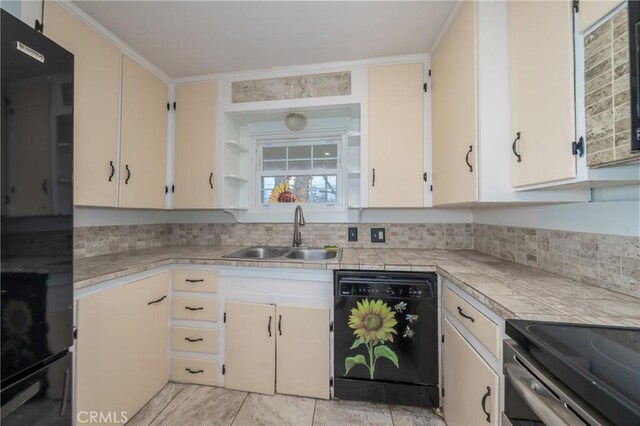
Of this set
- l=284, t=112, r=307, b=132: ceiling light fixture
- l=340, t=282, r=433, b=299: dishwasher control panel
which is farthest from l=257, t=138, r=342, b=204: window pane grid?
l=340, t=282, r=433, b=299: dishwasher control panel

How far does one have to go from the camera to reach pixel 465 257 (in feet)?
5.58

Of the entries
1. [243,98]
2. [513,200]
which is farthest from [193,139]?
[513,200]

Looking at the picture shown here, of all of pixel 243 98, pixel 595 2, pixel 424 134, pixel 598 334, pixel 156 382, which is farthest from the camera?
pixel 243 98

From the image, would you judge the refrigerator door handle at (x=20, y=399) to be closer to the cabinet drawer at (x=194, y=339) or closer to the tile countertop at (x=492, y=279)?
the tile countertop at (x=492, y=279)

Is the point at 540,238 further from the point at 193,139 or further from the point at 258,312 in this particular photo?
the point at 193,139

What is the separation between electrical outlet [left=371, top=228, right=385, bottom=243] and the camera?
212cm

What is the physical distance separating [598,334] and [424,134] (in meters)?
1.47

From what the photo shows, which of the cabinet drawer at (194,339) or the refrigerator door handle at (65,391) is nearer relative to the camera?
the refrigerator door handle at (65,391)

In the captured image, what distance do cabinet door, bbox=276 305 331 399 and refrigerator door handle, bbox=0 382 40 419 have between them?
3.36 ft

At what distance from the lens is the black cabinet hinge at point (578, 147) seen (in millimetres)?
837

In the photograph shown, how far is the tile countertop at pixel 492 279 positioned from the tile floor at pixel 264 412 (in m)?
0.83

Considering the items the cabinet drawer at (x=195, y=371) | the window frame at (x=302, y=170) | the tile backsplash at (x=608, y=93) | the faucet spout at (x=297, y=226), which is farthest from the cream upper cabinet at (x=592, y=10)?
the cabinet drawer at (x=195, y=371)

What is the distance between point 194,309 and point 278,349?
0.62 meters

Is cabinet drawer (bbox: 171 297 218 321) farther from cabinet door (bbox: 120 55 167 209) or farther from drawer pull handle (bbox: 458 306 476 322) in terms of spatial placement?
drawer pull handle (bbox: 458 306 476 322)
